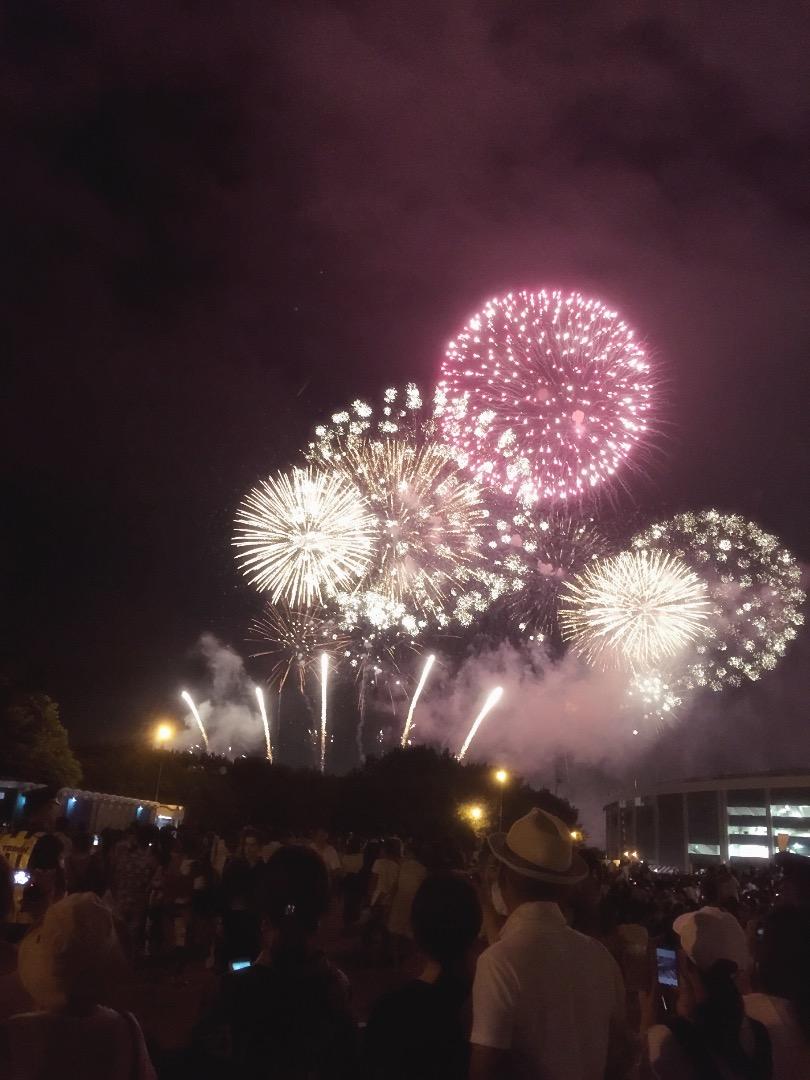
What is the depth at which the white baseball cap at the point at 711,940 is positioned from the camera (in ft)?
9.63

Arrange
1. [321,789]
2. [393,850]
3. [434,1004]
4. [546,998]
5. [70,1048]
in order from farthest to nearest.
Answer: [321,789] → [393,850] → [434,1004] → [546,998] → [70,1048]

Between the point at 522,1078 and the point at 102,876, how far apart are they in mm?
6667

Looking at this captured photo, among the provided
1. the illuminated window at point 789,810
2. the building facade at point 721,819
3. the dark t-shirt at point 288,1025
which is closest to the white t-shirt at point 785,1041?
the dark t-shirt at point 288,1025

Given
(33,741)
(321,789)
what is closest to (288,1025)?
(33,741)

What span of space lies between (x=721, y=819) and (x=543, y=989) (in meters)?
95.7

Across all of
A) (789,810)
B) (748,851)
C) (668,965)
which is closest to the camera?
(668,965)

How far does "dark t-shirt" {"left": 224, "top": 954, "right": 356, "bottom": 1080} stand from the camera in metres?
2.55

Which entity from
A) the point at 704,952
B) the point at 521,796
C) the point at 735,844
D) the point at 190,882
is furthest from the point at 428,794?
the point at 704,952

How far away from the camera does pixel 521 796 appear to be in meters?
67.9

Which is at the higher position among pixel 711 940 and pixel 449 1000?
pixel 711 940

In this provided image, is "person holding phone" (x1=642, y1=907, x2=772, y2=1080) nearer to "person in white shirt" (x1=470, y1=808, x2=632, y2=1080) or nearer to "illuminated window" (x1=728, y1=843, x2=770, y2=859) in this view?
"person in white shirt" (x1=470, y1=808, x2=632, y2=1080)

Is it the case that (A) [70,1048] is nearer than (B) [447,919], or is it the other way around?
(A) [70,1048]

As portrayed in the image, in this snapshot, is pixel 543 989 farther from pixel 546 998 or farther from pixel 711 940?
pixel 711 940

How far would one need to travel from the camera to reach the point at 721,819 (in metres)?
88.5
